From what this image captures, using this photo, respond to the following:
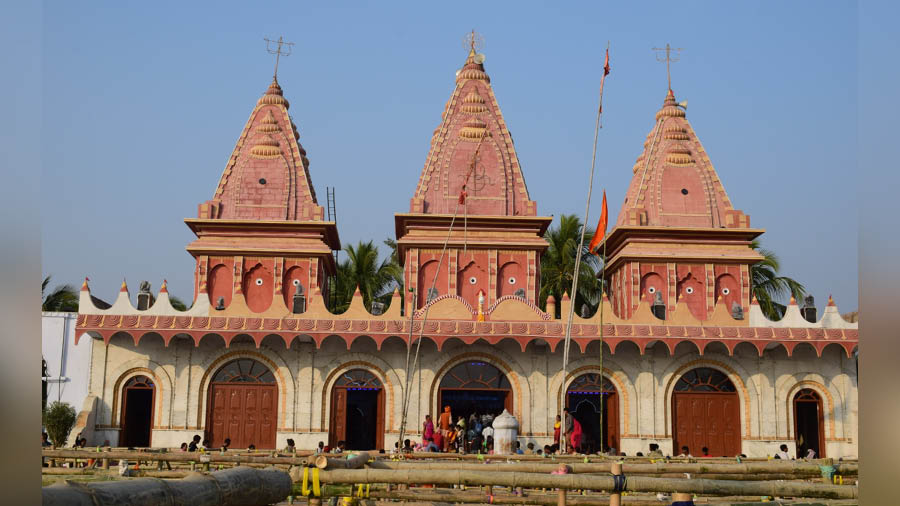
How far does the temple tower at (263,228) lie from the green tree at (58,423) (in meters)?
6.21

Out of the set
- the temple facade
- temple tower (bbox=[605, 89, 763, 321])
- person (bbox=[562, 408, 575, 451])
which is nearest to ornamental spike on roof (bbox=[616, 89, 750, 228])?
temple tower (bbox=[605, 89, 763, 321])

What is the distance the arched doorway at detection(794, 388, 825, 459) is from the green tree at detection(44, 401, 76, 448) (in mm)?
21799

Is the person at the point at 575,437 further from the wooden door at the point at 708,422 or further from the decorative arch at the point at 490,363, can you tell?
the wooden door at the point at 708,422

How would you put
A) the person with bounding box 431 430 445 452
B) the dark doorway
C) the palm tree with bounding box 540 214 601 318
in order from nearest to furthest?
1. the person with bounding box 431 430 445 452
2. the dark doorway
3. the palm tree with bounding box 540 214 601 318

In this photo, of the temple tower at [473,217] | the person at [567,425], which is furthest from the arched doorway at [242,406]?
the person at [567,425]

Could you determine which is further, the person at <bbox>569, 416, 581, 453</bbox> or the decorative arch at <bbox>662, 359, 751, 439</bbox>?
the decorative arch at <bbox>662, 359, 751, 439</bbox>

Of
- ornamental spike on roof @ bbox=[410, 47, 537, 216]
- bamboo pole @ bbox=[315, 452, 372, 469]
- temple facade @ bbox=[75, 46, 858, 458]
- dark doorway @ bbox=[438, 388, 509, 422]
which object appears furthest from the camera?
ornamental spike on roof @ bbox=[410, 47, 537, 216]

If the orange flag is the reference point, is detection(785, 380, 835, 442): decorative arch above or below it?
below

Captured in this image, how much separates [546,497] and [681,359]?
17886 millimetres

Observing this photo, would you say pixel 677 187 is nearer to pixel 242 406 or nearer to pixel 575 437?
pixel 575 437

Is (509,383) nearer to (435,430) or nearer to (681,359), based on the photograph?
(435,430)

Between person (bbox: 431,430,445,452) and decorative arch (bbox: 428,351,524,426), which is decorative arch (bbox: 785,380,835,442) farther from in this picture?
person (bbox: 431,430,445,452)

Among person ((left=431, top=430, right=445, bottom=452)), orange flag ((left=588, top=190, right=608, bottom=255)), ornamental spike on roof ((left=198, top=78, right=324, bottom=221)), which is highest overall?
ornamental spike on roof ((left=198, top=78, right=324, bottom=221))

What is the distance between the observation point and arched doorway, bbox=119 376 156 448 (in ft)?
91.6
